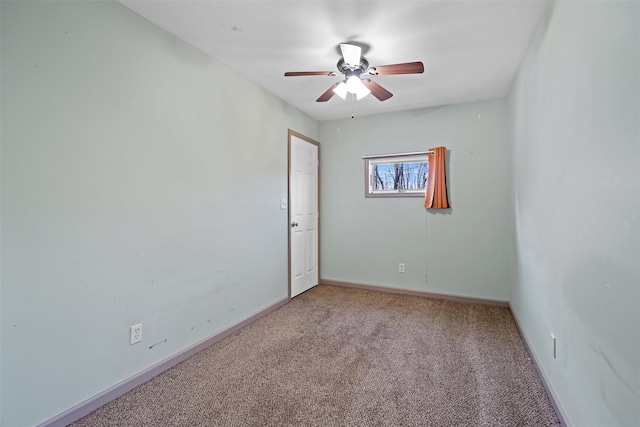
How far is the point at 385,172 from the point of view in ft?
A: 13.7

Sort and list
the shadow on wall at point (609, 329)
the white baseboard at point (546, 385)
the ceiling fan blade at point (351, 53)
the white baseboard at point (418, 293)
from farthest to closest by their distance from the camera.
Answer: the white baseboard at point (418, 293) → the ceiling fan blade at point (351, 53) → the white baseboard at point (546, 385) → the shadow on wall at point (609, 329)

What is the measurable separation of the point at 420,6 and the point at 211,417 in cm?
274

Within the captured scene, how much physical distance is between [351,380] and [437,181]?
8.45 ft

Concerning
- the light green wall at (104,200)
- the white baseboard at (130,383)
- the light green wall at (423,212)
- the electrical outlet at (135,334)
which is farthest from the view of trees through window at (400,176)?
the electrical outlet at (135,334)

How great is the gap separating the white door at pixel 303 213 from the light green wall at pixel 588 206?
249 centimetres

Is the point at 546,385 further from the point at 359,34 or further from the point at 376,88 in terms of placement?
the point at 359,34

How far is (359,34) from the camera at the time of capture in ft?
7.15

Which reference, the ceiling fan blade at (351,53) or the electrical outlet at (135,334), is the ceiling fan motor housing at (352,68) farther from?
the electrical outlet at (135,334)

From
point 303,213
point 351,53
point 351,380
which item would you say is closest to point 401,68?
point 351,53

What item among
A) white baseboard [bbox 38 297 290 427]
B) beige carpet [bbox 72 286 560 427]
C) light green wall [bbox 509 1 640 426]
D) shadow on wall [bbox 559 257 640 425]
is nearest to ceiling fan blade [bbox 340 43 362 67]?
light green wall [bbox 509 1 640 426]

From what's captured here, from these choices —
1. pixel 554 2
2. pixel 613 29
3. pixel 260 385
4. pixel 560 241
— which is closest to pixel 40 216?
pixel 260 385

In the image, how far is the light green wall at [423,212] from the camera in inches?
139

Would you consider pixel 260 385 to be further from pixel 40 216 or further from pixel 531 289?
pixel 531 289

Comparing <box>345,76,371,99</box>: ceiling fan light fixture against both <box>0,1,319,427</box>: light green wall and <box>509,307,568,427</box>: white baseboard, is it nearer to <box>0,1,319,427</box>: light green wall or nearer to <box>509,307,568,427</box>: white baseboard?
<box>0,1,319,427</box>: light green wall
